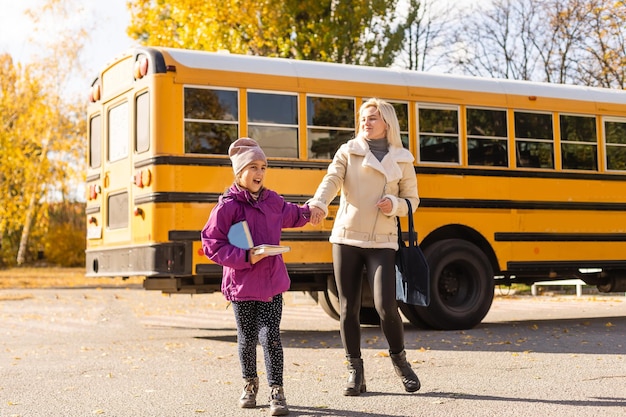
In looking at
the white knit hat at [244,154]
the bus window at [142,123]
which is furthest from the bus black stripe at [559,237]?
the white knit hat at [244,154]

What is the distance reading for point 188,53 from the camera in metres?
9.73

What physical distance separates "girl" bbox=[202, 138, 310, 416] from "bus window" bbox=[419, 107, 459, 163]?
5.09 meters

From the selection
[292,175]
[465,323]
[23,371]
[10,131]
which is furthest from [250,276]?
[10,131]

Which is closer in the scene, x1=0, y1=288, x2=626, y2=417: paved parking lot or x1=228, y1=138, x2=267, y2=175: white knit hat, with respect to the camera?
x1=228, y1=138, x2=267, y2=175: white knit hat

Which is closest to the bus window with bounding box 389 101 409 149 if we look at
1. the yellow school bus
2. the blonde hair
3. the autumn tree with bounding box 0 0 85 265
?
the yellow school bus

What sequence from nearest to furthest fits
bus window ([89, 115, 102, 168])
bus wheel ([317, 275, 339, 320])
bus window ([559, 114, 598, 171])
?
bus wheel ([317, 275, 339, 320]), bus window ([89, 115, 102, 168]), bus window ([559, 114, 598, 171])

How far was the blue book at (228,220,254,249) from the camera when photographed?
5.51 meters

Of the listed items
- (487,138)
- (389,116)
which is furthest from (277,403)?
(487,138)

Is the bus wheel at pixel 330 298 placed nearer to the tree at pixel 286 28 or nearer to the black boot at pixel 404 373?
the black boot at pixel 404 373

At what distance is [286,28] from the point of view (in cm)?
2444

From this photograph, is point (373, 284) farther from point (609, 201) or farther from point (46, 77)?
point (46, 77)

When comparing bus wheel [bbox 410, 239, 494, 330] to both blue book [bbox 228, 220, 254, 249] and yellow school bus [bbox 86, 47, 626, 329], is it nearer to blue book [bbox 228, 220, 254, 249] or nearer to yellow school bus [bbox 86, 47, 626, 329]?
yellow school bus [bbox 86, 47, 626, 329]

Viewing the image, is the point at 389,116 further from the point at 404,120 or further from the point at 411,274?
the point at 404,120

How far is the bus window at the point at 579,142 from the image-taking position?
37.2 feet
